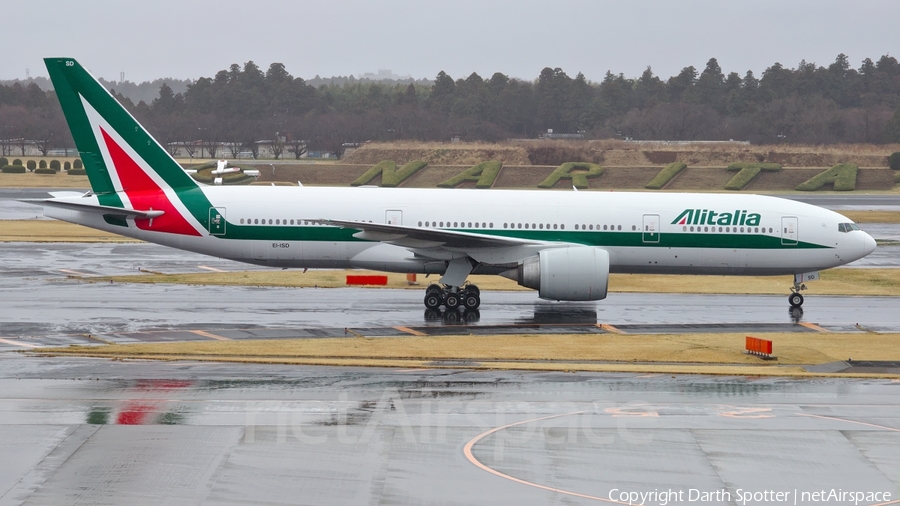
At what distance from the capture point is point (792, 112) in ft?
495

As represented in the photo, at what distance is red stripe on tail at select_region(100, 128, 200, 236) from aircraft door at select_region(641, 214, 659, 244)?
14.5 meters

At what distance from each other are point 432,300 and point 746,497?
17.4 meters

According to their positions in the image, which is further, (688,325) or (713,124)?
(713,124)

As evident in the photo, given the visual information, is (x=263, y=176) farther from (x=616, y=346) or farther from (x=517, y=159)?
(x=616, y=346)

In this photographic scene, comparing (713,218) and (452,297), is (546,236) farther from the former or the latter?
(713,218)

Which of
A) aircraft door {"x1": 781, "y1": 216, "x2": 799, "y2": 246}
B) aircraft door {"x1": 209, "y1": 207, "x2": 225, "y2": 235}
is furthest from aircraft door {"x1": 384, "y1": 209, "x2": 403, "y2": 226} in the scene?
aircraft door {"x1": 781, "y1": 216, "x2": 799, "y2": 246}

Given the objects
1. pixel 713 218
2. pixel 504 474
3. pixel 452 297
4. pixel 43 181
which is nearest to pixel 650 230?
pixel 713 218

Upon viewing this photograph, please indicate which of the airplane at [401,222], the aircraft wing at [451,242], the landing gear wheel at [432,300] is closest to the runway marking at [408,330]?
the landing gear wheel at [432,300]

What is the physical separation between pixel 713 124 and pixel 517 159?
171 ft

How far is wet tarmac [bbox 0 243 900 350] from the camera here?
27281mm

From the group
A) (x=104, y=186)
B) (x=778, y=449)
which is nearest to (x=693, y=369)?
(x=778, y=449)

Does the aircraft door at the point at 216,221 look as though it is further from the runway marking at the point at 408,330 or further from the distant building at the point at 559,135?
the distant building at the point at 559,135

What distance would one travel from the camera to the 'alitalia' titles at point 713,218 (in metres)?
32.1

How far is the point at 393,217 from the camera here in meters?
31.7
